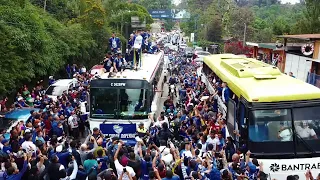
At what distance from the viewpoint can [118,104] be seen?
452 inches

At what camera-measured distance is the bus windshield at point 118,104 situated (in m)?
11.5

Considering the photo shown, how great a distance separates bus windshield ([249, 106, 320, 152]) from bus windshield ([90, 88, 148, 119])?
4.30 m

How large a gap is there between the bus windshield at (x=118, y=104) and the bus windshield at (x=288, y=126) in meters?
4.30

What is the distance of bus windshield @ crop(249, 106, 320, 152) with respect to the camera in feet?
26.4

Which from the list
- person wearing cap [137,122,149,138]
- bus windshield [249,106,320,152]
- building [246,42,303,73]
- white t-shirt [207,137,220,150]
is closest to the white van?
person wearing cap [137,122,149,138]

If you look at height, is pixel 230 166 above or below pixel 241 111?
below

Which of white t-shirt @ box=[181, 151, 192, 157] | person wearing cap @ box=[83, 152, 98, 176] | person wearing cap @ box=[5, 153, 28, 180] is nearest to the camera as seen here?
person wearing cap @ box=[5, 153, 28, 180]

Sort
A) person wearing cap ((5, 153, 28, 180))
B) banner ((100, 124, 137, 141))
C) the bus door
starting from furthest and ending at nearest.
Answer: banner ((100, 124, 137, 141)) < the bus door < person wearing cap ((5, 153, 28, 180))

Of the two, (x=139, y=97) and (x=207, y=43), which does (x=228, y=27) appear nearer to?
(x=207, y=43)

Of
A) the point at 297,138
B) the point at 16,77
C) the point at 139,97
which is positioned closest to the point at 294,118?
the point at 297,138

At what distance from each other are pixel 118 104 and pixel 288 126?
5363 millimetres

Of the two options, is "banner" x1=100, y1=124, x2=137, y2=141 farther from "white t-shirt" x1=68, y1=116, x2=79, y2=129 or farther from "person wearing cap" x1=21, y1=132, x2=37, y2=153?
Answer: "person wearing cap" x1=21, y1=132, x2=37, y2=153

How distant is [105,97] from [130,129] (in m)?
Answer: 1.28

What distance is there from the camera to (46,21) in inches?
902
